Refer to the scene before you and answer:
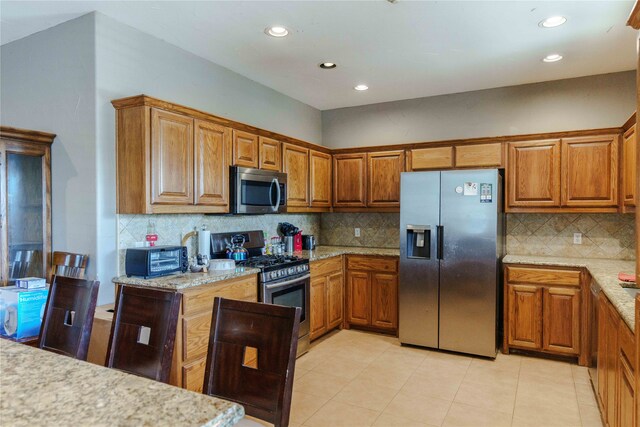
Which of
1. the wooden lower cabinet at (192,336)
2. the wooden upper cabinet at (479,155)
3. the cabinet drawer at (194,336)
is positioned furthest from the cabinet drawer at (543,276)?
the cabinet drawer at (194,336)

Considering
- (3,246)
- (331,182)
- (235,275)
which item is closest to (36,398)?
(235,275)

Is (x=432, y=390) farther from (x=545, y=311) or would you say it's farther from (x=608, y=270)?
(x=608, y=270)

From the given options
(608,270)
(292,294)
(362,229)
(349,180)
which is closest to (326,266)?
(292,294)

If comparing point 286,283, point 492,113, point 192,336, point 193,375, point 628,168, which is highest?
point 492,113

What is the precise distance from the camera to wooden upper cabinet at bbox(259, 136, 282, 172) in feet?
12.6

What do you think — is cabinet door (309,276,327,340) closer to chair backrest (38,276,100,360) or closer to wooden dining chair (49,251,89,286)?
wooden dining chair (49,251,89,286)

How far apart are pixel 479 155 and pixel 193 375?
3424mm

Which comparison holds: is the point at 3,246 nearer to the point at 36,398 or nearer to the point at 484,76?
the point at 36,398

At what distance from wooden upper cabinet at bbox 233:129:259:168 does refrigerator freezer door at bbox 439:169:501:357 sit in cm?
184

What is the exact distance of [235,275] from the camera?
9.87ft

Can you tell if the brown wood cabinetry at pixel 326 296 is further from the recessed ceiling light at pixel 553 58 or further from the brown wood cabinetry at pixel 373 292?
the recessed ceiling light at pixel 553 58

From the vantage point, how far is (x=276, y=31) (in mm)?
3086

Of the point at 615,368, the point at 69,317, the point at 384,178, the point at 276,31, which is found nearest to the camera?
the point at 69,317

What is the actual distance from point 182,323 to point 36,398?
1.67m
